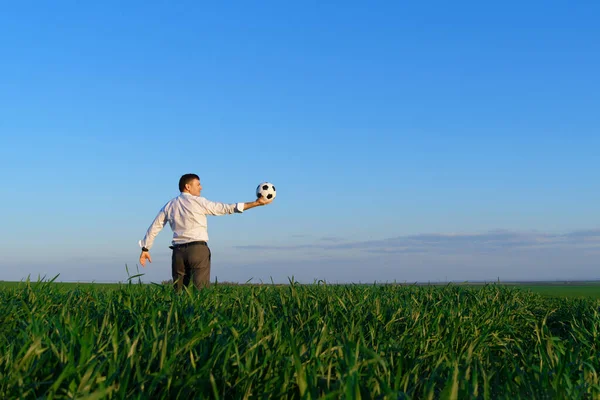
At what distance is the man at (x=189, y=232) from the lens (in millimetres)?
10297

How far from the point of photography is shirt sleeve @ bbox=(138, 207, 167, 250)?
10719 mm

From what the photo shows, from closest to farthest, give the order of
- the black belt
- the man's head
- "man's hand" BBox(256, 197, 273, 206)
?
"man's hand" BBox(256, 197, 273, 206) < the black belt < the man's head

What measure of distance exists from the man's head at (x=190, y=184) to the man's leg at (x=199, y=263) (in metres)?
1.15

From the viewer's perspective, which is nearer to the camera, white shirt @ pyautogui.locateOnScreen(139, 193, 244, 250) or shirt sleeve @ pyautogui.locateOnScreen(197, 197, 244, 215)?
white shirt @ pyautogui.locateOnScreen(139, 193, 244, 250)

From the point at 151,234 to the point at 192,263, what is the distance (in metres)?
1.10

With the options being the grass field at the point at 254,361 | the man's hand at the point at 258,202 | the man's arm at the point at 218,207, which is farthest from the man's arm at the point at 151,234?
the grass field at the point at 254,361

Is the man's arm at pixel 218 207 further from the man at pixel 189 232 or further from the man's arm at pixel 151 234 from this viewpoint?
the man's arm at pixel 151 234

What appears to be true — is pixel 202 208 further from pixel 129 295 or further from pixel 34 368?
pixel 34 368

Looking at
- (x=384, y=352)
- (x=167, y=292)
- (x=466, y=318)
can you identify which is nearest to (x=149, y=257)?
(x=167, y=292)

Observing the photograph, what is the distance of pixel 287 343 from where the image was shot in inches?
165

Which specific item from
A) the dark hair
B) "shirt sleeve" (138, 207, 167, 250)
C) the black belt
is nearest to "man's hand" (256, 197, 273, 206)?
the black belt

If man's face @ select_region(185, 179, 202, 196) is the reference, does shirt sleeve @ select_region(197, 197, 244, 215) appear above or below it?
below

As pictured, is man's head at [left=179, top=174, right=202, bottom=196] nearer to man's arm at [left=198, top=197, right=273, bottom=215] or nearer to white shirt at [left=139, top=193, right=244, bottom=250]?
white shirt at [left=139, top=193, right=244, bottom=250]

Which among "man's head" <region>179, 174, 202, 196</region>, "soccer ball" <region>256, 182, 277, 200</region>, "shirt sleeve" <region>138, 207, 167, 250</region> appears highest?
"man's head" <region>179, 174, 202, 196</region>
